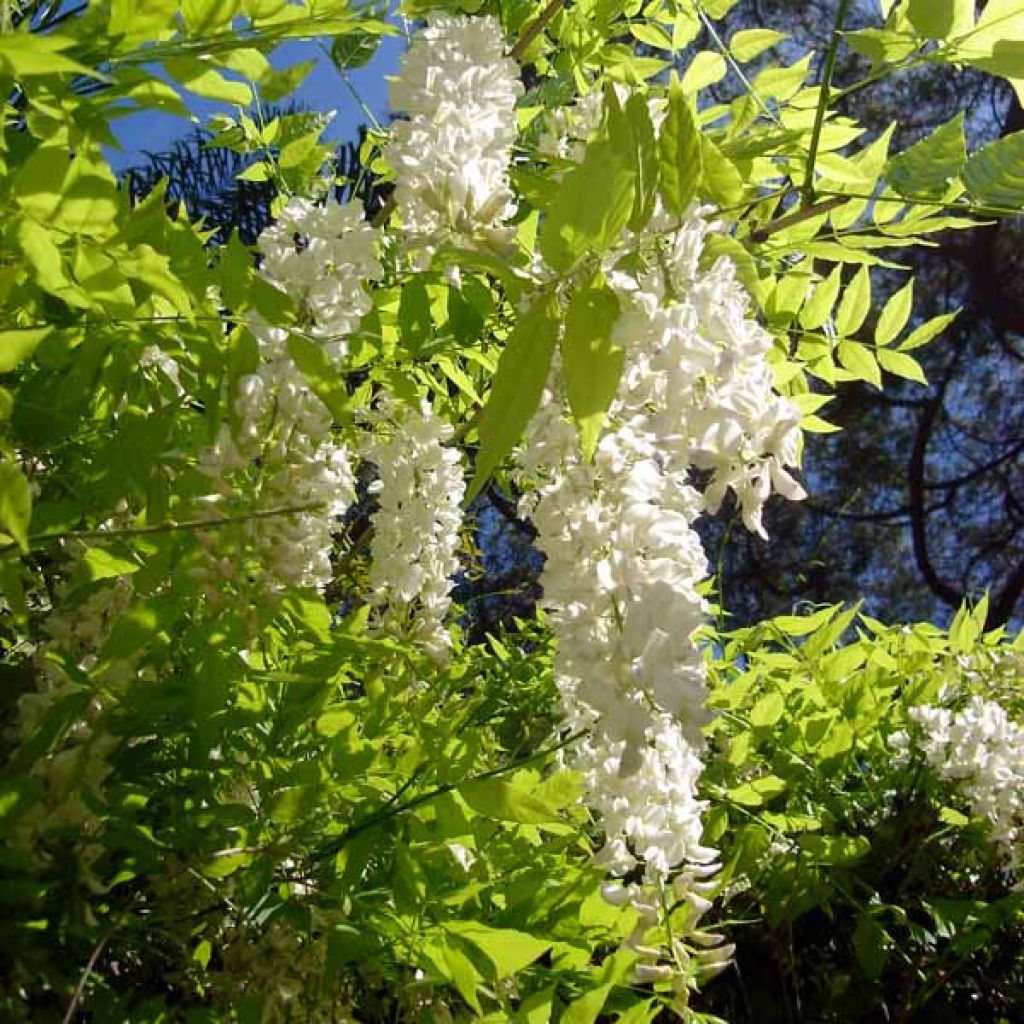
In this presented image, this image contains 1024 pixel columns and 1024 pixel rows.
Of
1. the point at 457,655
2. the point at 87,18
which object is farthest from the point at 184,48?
the point at 457,655

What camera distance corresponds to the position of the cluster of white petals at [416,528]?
1.20 m

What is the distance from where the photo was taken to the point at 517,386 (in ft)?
1.64

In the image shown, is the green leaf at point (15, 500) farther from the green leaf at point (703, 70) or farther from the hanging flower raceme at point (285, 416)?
the green leaf at point (703, 70)

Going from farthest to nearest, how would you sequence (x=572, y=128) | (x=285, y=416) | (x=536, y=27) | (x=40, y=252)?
(x=536, y=27) < (x=572, y=128) < (x=285, y=416) < (x=40, y=252)

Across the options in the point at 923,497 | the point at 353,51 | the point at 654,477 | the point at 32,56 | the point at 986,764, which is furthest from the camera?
the point at 923,497

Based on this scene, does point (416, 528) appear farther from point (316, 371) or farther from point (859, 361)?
point (316, 371)

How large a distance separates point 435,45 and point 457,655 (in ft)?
2.93

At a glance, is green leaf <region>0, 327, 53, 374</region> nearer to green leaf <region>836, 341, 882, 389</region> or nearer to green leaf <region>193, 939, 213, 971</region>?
green leaf <region>193, 939, 213, 971</region>

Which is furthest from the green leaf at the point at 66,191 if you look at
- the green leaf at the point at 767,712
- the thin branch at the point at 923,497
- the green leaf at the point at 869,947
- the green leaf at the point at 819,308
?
the thin branch at the point at 923,497

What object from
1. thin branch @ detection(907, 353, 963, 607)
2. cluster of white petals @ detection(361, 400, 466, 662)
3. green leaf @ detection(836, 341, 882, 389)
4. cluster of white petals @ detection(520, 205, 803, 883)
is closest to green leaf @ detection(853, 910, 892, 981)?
cluster of white petals @ detection(361, 400, 466, 662)

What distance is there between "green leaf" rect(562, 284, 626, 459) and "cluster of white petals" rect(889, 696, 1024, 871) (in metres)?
1.11

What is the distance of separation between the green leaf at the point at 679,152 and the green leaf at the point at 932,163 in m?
0.18

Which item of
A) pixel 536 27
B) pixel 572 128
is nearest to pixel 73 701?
pixel 572 128

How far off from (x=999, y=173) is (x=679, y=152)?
8.2 inches
